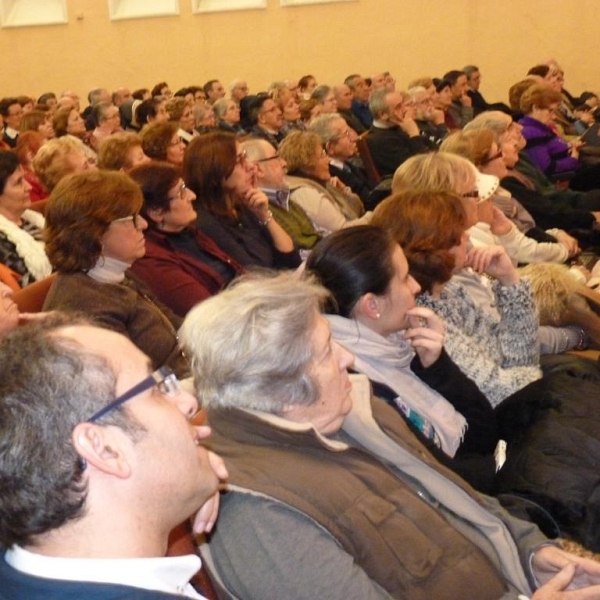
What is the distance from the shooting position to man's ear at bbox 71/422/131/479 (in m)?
1.13

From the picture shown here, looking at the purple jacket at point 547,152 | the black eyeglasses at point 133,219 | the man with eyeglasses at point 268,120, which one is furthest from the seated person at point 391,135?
the black eyeglasses at point 133,219

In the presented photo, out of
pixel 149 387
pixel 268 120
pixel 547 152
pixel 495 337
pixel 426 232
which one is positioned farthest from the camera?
pixel 268 120

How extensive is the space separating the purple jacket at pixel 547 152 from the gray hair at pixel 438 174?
2.82 m

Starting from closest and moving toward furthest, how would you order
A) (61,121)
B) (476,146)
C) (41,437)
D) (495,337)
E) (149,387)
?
1. (41,437)
2. (149,387)
3. (495,337)
4. (476,146)
5. (61,121)

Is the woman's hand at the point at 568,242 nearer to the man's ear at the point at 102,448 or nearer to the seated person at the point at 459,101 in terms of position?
the man's ear at the point at 102,448

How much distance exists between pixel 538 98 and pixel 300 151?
236cm

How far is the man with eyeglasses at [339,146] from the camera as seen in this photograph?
5902mm

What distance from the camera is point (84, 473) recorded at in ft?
3.77

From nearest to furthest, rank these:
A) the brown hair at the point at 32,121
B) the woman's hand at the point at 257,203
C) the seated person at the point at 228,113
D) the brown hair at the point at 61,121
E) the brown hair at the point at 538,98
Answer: the woman's hand at the point at 257,203, the brown hair at the point at 538,98, the brown hair at the point at 32,121, the brown hair at the point at 61,121, the seated person at the point at 228,113

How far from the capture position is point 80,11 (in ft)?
43.6

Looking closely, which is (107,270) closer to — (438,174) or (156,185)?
(156,185)

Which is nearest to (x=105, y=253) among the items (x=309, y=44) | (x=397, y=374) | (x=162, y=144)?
(x=397, y=374)

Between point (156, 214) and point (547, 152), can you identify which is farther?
point (547, 152)

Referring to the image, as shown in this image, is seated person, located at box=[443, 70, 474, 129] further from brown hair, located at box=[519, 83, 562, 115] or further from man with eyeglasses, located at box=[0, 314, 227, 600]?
man with eyeglasses, located at box=[0, 314, 227, 600]
